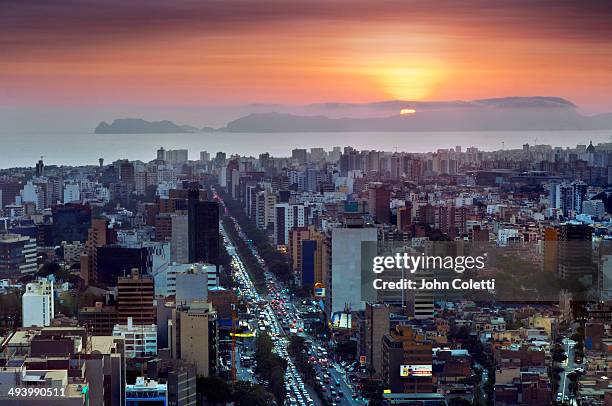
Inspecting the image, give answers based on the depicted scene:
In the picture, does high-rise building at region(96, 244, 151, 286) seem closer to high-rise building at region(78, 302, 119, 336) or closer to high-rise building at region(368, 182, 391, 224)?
high-rise building at region(78, 302, 119, 336)

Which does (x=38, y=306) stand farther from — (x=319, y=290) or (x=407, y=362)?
(x=319, y=290)

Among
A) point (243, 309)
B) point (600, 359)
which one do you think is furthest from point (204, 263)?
point (600, 359)

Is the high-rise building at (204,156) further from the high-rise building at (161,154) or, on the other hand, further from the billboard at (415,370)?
the billboard at (415,370)

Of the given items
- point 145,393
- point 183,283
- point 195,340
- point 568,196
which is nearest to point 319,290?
point 183,283

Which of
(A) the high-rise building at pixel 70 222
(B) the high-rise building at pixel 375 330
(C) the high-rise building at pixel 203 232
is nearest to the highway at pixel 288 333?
(B) the high-rise building at pixel 375 330

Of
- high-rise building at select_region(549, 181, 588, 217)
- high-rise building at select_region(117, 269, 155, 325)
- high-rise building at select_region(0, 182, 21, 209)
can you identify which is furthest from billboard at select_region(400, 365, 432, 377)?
high-rise building at select_region(0, 182, 21, 209)

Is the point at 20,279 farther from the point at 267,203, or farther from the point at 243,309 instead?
the point at 267,203
